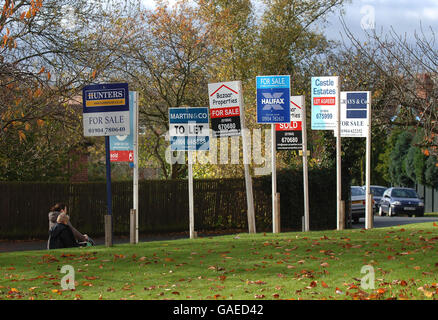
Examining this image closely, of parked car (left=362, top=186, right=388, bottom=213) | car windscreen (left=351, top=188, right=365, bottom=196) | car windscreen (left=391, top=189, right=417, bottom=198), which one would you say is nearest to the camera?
car windscreen (left=351, top=188, right=365, bottom=196)

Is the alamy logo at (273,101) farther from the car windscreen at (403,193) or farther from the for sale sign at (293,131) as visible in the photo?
the car windscreen at (403,193)

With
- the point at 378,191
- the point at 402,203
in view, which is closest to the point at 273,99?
the point at 402,203

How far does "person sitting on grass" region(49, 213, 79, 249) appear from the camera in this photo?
14594 millimetres

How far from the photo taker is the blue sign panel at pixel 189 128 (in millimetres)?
17375

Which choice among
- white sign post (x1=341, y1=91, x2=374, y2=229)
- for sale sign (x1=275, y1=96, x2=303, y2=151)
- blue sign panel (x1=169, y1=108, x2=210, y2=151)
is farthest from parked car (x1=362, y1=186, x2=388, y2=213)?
blue sign panel (x1=169, y1=108, x2=210, y2=151)

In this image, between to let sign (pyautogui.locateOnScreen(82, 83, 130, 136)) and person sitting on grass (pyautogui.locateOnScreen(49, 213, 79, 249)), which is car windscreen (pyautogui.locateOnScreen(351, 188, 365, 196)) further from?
to let sign (pyautogui.locateOnScreen(82, 83, 130, 136))

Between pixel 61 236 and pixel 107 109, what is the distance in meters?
3.04

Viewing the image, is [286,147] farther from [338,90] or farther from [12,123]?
[12,123]

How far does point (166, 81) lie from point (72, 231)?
13.4 metres

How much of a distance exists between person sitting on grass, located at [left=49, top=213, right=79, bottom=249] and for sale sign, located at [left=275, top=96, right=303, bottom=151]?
676 centimetres

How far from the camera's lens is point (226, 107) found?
17484 millimetres

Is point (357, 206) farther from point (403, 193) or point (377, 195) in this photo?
point (377, 195)
